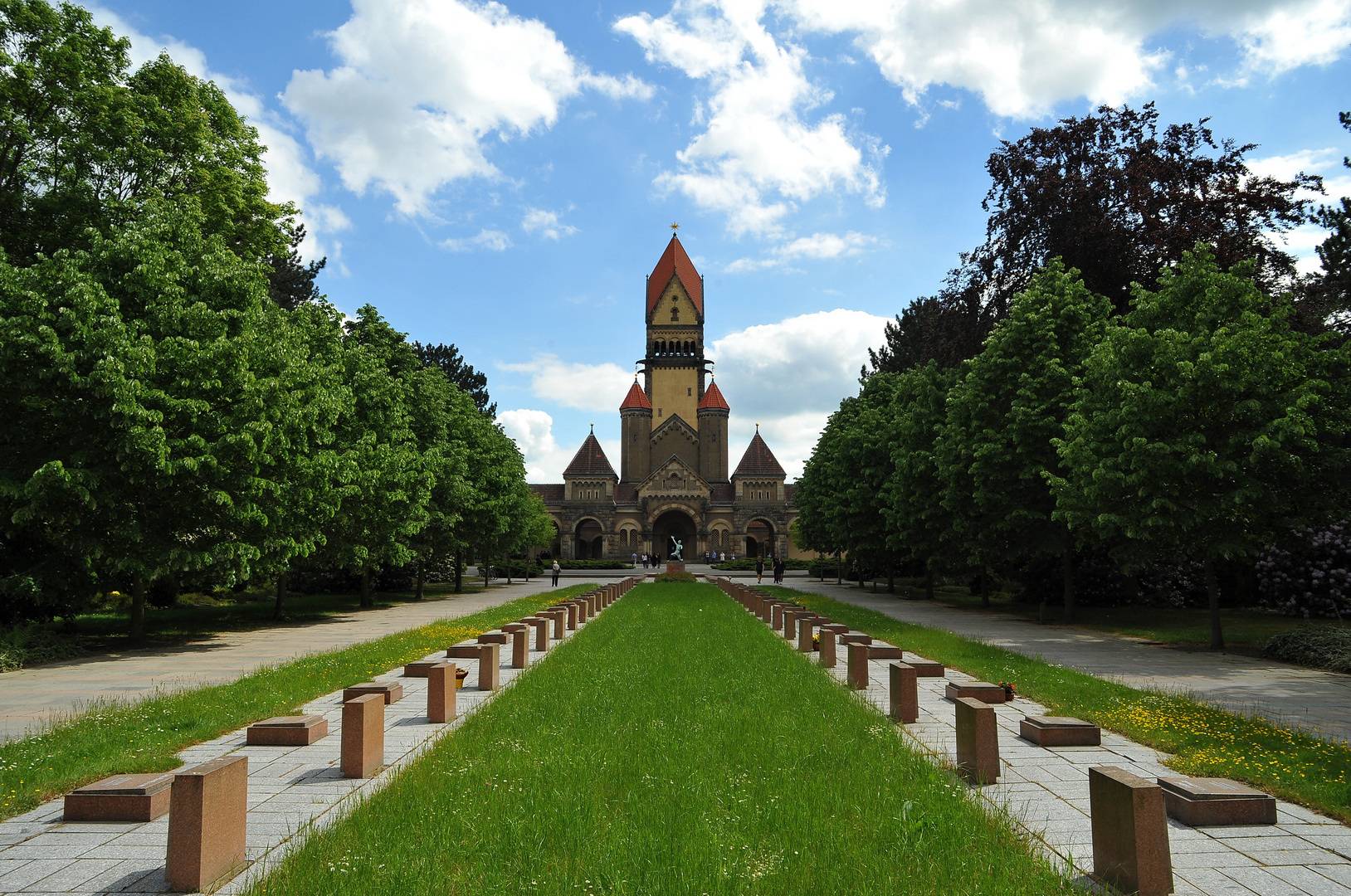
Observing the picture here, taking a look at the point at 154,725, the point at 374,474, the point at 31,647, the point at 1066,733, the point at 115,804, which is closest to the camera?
the point at 115,804

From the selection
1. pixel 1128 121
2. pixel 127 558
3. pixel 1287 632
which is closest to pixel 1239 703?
pixel 1287 632

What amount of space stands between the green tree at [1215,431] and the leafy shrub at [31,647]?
19825 millimetres

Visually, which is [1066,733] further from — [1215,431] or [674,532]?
[674,532]

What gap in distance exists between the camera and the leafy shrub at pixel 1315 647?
46.4ft

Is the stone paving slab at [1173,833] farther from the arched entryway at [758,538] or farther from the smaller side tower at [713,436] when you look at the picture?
the smaller side tower at [713,436]

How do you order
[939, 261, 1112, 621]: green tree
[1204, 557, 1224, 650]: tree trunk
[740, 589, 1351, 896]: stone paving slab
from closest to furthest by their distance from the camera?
[740, 589, 1351, 896]: stone paving slab → [1204, 557, 1224, 650]: tree trunk → [939, 261, 1112, 621]: green tree

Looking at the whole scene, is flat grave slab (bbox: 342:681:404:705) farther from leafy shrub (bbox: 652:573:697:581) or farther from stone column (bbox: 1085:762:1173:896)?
leafy shrub (bbox: 652:573:697:581)

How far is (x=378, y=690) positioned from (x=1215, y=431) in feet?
52.2

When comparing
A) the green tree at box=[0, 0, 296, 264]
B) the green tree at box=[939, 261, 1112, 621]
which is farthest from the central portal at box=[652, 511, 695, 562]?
the green tree at box=[0, 0, 296, 264]

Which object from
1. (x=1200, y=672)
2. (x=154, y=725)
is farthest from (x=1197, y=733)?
(x=154, y=725)

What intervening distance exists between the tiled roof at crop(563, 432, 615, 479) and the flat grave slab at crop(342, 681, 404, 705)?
71827 millimetres

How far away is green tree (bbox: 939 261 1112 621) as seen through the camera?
864 inches

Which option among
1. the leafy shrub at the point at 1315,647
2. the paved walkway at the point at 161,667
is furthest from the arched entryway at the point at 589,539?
the leafy shrub at the point at 1315,647

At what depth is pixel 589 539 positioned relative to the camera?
8394 cm
